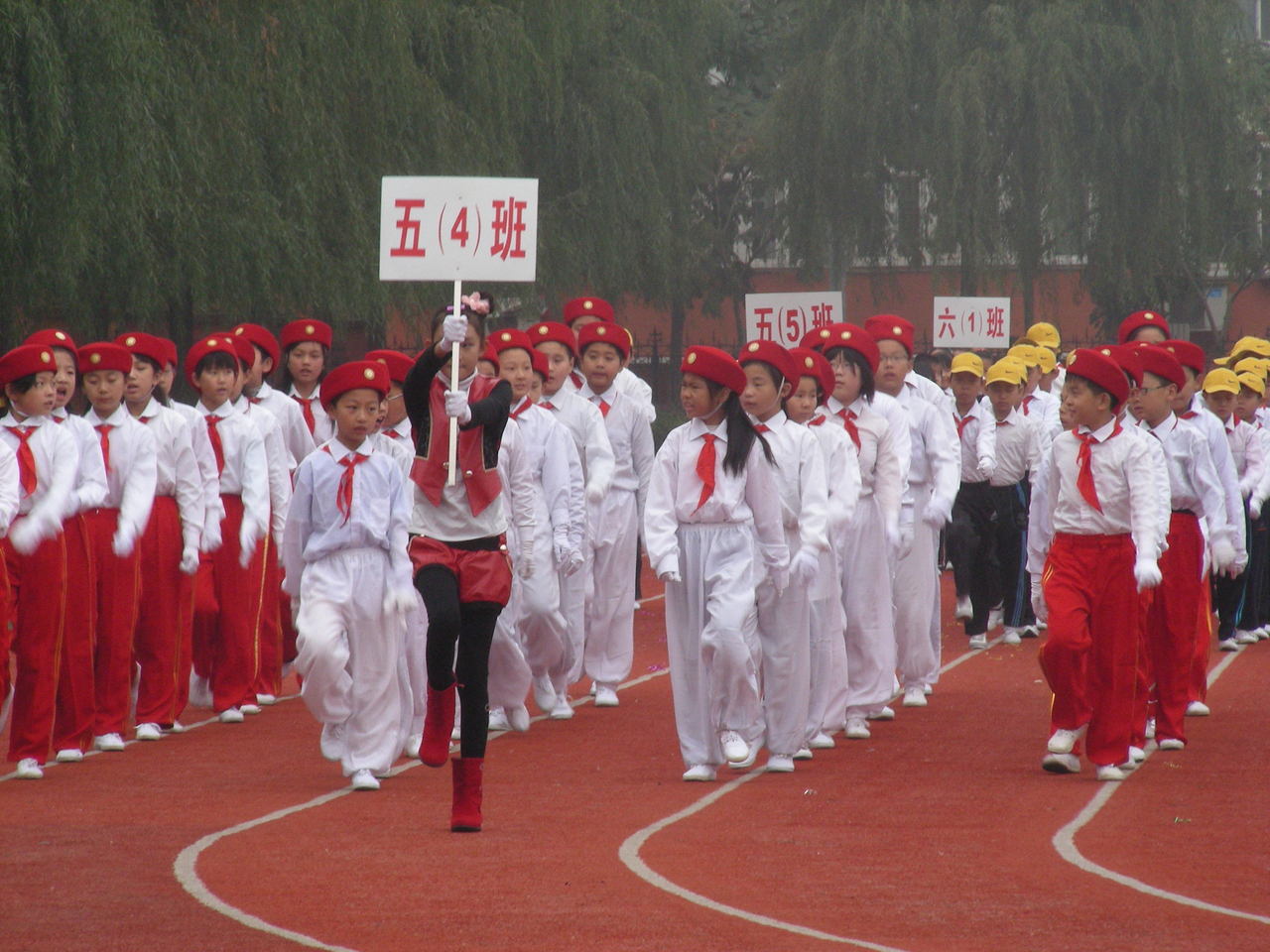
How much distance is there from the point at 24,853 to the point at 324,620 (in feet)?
6.37

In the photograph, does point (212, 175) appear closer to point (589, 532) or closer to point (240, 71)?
point (240, 71)

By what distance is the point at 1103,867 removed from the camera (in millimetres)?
7992

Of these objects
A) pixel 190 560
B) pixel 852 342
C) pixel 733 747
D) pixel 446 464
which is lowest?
pixel 733 747

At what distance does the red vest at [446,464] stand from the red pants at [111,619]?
2628 mm

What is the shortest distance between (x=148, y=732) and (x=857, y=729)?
Answer: 3.76 meters

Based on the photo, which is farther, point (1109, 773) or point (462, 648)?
point (1109, 773)

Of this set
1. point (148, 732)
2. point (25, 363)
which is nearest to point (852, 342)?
A: point (148, 732)

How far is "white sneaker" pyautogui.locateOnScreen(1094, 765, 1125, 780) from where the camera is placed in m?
10.2

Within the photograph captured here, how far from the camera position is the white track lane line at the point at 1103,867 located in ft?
23.6

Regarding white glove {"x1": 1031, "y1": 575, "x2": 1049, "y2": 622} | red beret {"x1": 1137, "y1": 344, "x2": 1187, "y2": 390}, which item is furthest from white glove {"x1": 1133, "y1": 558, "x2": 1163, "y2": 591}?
red beret {"x1": 1137, "y1": 344, "x2": 1187, "y2": 390}

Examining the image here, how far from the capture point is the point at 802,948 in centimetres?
654

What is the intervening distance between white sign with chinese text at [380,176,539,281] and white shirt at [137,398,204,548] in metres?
2.07

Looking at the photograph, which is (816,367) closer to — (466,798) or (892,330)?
(892,330)

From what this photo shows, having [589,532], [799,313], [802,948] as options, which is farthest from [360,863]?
[799,313]
